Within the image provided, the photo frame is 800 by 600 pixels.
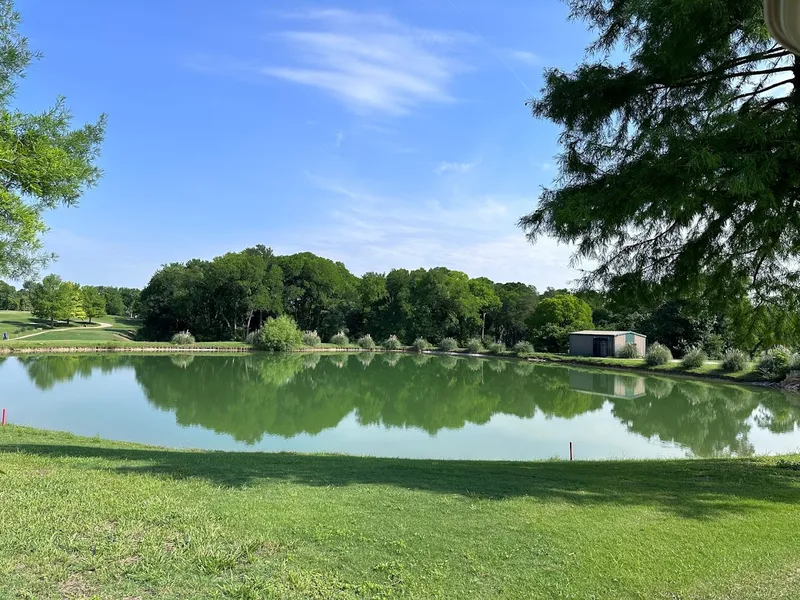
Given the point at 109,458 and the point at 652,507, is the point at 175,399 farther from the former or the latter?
the point at 652,507

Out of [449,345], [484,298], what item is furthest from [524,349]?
[484,298]

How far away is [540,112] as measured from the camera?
264 inches

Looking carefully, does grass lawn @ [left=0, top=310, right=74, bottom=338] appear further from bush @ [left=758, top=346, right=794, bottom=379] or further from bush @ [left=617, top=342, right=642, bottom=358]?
bush @ [left=758, top=346, right=794, bottom=379]

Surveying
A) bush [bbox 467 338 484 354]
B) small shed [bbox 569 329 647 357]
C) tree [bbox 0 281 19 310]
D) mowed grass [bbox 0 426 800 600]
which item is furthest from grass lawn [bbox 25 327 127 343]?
mowed grass [bbox 0 426 800 600]

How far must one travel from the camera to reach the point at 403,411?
17.6 metres

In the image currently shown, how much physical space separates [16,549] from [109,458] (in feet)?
11.4

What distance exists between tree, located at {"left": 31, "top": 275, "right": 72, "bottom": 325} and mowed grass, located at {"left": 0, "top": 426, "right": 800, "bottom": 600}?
5970cm

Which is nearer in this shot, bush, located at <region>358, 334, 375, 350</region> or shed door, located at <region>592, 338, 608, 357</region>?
shed door, located at <region>592, 338, 608, 357</region>

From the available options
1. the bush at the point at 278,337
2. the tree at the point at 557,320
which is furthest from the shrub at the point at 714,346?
the bush at the point at 278,337

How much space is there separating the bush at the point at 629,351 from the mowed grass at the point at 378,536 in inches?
1346

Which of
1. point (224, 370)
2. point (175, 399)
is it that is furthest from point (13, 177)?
point (224, 370)

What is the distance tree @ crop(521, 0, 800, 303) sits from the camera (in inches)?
188

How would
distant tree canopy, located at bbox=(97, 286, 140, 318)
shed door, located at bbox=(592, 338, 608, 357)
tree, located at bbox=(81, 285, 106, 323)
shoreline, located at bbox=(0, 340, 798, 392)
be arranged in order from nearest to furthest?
shoreline, located at bbox=(0, 340, 798, 392), shed door, located at bbox=(592, 338, 608, 357), tree, located at bbox=(81, 285, 106, 323), distant tree canopy, located at bbox=(97, 286, 140, 318)

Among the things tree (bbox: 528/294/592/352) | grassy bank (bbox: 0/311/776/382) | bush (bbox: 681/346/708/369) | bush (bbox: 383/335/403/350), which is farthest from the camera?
bush (bbox: 383/335/403/350)
